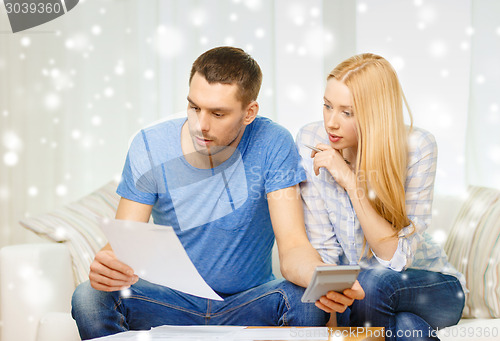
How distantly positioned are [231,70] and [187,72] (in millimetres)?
935

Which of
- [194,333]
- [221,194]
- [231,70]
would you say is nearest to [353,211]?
[221,194]

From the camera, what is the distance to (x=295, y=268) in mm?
1144

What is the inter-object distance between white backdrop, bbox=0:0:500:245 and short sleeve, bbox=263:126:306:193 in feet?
2.59

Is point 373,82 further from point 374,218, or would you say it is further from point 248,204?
point 248,204

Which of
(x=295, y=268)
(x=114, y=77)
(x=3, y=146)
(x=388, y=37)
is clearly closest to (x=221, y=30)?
(x=114, y=77)

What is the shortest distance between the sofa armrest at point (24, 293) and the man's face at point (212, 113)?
0.57 metres

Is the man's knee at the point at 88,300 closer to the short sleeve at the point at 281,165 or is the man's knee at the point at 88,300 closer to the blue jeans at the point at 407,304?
the short sleeve at the point at 281,165

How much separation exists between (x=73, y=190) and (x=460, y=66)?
66.9 inches

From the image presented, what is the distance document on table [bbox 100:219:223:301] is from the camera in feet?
2.91

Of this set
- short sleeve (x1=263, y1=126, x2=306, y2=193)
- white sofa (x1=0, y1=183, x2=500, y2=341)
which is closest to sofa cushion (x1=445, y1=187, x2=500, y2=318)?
white sofa (x1=0, y1=183, x2=500, y2=341)

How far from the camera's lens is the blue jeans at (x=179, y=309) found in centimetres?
109

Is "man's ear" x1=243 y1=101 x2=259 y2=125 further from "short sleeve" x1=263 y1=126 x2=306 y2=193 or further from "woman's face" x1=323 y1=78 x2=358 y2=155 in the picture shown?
"woman's face" x1=323 y1=78 x2=358 y2=155

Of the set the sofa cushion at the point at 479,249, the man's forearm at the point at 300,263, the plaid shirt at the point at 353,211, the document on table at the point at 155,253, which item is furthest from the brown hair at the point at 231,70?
the sofa cushion at the point at 479,249

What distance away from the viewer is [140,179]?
130cm
